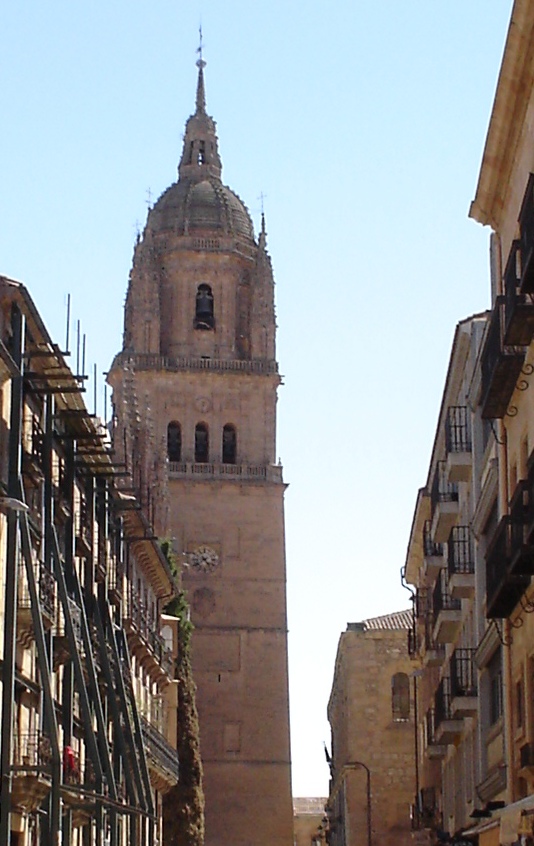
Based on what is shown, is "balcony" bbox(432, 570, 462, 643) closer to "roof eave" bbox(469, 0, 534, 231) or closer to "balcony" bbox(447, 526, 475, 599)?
"balcony" bbox(447, 526, 475, 599)

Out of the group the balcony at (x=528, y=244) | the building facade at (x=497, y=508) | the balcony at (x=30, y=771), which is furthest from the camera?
the balcony at (x=30, y=771)

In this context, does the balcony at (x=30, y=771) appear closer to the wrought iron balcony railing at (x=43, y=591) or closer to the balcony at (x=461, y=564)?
the wrought iron balcony railing at (x=43, y=591)

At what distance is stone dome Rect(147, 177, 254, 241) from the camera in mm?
80750

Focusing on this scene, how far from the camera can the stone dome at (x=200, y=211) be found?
8075cm

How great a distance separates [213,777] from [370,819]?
37.2 ft

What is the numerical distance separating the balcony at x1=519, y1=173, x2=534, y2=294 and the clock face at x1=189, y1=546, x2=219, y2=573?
56401 mm

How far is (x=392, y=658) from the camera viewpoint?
2554 inches

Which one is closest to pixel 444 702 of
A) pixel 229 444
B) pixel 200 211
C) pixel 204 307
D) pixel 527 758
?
pixel 527 758

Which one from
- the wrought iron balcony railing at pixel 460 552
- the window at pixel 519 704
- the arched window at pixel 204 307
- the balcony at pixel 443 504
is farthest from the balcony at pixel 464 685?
the arched window at pixel 204 307

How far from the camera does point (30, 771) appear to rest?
2450 centimetres

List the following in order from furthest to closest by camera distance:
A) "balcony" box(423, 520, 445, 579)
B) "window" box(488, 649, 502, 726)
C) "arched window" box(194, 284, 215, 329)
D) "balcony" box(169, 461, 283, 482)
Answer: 1. "arched window" box(194, 284, 215, 329)
2. "balcony" box(169, 461, 283, 482)
3. "balcony" box(423, 520, 445, 579)
4. "window" box(488, 649, 502, 726)

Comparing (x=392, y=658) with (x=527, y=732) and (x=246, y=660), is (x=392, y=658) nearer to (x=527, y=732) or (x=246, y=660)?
(x=246, y=660)

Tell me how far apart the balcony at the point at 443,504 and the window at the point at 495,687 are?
18.9 feet

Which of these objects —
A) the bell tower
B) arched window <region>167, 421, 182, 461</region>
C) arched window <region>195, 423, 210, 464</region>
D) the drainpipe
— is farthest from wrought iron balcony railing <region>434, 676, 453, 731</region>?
arched window <region>195, 423, 210, 464</region>
